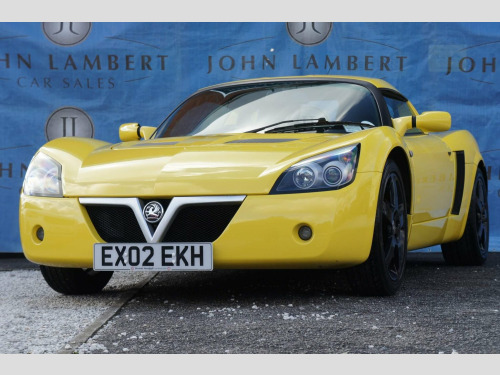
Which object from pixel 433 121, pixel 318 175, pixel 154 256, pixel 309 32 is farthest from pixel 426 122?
pixel 309 32

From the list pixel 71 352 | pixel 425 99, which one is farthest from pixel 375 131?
pixel 425 99

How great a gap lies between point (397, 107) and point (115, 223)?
2.66 meters

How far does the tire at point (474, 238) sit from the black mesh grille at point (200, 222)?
2.97 meters

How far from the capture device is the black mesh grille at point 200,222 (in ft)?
15.3

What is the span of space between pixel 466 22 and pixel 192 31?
2.48 meters

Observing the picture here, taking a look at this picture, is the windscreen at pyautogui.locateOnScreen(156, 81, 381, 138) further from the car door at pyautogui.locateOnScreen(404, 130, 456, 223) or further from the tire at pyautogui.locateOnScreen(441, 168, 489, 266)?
the tire at pyautogui.locateOnScreen(441, 168, 489, 266)

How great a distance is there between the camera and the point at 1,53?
8.29 metres

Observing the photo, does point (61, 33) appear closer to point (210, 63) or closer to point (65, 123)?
point (65, 123)

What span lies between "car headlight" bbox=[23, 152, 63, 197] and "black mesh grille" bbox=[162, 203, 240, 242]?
2.30 feet

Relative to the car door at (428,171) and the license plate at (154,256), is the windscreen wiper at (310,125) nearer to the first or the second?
the car door at (428,171)

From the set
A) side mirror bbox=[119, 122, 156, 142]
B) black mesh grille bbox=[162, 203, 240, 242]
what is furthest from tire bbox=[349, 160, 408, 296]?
side mirror bbox=[119, 122, 156, 142]

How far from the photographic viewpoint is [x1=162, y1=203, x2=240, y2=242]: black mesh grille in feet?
15.3

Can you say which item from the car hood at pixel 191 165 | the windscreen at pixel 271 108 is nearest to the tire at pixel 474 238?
the windscreen at pixel 271 108

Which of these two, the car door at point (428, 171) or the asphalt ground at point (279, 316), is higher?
the car door at point (428, 171)
